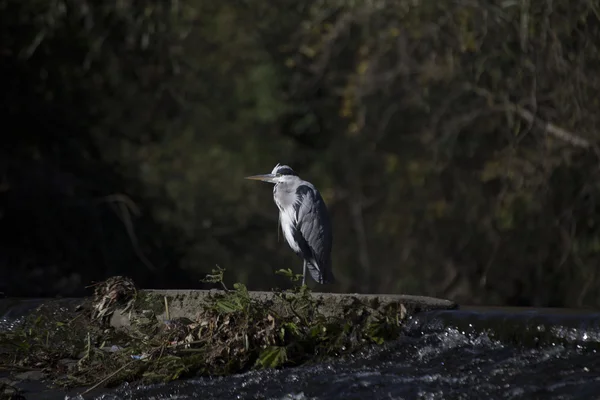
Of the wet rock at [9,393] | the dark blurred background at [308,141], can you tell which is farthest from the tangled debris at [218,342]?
the dark blurred background at [308,141]

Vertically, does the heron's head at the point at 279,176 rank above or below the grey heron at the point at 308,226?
above

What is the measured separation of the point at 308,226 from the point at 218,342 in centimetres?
→ 182

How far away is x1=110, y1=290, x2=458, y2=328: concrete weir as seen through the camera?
3768 mm

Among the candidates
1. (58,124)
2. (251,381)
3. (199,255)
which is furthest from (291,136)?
(251,381)

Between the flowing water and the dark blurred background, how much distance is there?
11.9 ft

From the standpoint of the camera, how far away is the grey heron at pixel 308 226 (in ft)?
17.3

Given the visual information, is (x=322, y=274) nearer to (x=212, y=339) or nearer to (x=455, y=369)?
(x=212, y=339)

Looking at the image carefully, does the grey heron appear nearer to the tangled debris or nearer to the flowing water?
the tangled debris

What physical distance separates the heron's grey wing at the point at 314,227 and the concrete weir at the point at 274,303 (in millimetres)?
1276

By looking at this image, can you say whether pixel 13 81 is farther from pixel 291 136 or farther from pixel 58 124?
pixel 291 136

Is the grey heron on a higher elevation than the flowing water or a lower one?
higher

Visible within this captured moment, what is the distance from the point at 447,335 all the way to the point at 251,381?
77 cm

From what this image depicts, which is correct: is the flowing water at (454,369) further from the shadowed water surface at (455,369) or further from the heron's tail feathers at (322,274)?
the heron's tail feathers at (322,274)

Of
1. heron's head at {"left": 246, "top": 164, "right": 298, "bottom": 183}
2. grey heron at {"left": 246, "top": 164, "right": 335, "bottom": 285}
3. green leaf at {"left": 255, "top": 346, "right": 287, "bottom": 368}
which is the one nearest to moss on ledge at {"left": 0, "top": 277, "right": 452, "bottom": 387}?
green leaf at {"left": 255, "top": 346, "right": 287, "bottom": 368}
